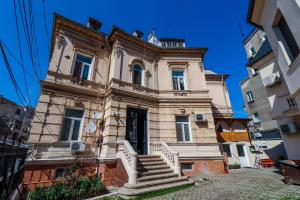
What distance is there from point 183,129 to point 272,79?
240 inches

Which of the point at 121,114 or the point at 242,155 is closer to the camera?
the point at 121,114

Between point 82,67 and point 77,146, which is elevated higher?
point 82,67

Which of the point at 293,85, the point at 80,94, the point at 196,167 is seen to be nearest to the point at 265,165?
the point at 196,167

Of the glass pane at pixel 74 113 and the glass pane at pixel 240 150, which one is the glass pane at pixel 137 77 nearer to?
the glass pane at pixel 74 113

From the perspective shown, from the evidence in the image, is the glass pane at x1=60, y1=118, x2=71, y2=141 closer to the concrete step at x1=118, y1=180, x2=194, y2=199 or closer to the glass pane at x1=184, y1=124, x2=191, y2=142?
the concrete step at x1=118, y1=180, x2=194, y2=199

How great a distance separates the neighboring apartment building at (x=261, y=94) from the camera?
9695 mm

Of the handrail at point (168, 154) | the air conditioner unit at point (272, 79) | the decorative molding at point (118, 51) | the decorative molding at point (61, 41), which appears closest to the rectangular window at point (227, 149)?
the air conditioner unit at point (272, 79)

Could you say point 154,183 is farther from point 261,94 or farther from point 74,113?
point 261,94

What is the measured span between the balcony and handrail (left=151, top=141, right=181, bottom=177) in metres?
6.80

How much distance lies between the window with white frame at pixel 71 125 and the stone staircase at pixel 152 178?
3.83 meters

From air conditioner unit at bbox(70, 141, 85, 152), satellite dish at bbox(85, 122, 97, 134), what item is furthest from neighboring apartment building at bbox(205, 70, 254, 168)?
air conditioner unit at bbox(70, 141, 85, 152)

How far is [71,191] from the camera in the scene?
570 cm

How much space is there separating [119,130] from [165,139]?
3.21 m

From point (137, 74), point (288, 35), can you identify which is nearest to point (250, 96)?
point (137, 74)
